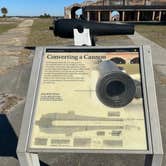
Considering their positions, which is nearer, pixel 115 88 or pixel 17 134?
pixel 115 88

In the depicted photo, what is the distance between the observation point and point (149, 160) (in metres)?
2.31

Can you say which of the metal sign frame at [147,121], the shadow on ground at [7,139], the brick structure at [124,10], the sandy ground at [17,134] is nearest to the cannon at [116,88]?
the metal sign frame at [147,121]

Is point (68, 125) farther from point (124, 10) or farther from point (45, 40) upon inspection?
point (124, 10)

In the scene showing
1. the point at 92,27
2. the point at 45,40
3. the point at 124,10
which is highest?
the point at 92,27

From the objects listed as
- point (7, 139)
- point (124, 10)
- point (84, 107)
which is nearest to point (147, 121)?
point (84, 107)

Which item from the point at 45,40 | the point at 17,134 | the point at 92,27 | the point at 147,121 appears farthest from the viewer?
the point at 45,40

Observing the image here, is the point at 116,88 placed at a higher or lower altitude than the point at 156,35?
higher

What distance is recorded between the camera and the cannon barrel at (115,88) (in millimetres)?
2383

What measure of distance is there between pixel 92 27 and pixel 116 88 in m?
2.09

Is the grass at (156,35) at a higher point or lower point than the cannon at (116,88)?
lower

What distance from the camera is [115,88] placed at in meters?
2.44

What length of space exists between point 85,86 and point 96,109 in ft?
0.86

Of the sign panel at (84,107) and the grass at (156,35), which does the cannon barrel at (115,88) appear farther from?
the grass at (156,35)

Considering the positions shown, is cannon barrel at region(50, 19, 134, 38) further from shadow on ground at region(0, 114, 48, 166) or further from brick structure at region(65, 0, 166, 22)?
brick structure at region(65, 0, 166, 22)
